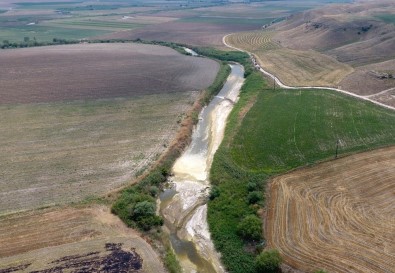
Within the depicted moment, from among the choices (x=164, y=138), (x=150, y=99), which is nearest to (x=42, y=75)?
(x=150, y=99)

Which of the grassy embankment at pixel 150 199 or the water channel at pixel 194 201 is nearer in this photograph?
the water channel at pixel 194 201

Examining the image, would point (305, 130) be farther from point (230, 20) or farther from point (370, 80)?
point (230, 20)

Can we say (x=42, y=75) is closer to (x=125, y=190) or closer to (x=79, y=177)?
(x=79, y=177)

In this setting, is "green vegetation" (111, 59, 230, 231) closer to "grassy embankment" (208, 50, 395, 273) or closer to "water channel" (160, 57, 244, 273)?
"water channel" (160, 57, 244, 273)

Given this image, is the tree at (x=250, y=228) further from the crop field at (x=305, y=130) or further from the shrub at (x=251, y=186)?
the crop field at (x=305, y=130)

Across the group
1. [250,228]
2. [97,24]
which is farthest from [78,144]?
[97,24]

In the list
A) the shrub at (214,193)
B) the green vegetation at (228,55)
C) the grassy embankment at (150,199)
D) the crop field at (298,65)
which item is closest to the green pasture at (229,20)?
the crop field at (298,65)
